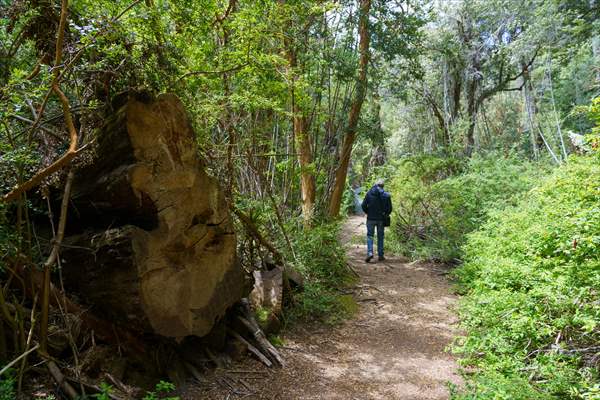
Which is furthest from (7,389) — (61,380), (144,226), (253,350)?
(253,350)

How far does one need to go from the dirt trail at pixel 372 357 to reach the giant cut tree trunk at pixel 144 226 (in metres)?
0.91

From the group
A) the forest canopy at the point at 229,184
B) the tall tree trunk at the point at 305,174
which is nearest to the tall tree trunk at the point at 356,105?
the forest canopy at the point at 229,184

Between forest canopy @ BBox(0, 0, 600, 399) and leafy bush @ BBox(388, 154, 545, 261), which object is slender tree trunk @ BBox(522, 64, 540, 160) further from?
forest canopy @ BBox(0, 0, 600, 399)

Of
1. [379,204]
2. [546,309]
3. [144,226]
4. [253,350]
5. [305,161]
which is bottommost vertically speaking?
[253,350]

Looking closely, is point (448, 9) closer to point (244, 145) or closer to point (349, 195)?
point (349, 195)

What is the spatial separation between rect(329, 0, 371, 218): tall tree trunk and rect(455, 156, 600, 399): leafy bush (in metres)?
4.13

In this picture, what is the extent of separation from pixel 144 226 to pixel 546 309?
4.08 meters

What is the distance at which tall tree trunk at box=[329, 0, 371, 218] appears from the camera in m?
8.15

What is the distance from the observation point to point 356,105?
8.73m

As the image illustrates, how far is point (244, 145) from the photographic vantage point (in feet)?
19.3

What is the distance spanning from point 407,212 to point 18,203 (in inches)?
371

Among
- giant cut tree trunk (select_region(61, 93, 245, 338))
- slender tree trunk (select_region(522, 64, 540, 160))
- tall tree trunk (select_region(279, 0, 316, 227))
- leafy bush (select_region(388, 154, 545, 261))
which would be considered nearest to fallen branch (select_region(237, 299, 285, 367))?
giant cut tree trunk (select_region(61, 93, 245, 338))

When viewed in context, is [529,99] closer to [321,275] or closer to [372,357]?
[321,275]

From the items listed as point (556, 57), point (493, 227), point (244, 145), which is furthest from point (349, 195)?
point (244, 145)
